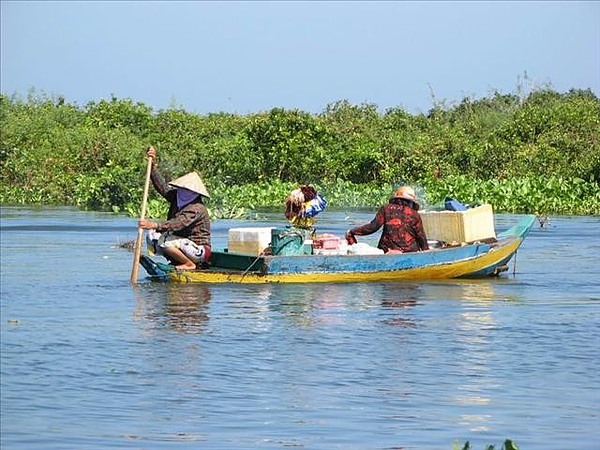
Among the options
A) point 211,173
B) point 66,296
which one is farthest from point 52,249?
point 211,173

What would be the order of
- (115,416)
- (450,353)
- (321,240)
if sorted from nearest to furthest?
(115,416) < (450,353) < (321,240)

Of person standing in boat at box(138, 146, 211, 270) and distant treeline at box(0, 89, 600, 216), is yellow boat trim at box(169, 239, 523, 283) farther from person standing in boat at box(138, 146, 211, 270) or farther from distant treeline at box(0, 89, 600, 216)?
distant treeline at box(0, 89, 600, 216)

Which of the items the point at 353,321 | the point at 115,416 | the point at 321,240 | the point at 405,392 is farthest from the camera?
the point at 321,240

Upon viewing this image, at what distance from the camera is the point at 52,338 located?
8.99 m

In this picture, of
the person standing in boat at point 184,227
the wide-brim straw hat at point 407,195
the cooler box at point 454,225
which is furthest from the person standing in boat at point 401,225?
the person standing in boat at point 184,227

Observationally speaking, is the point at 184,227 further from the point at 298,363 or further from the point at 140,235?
the point at 298,363

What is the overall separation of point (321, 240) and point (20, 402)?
5.84 metres

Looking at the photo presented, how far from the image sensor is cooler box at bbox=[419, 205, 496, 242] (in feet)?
43.1

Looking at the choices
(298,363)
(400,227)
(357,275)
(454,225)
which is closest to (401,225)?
(400,227)

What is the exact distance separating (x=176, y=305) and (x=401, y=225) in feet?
Result: 8.17

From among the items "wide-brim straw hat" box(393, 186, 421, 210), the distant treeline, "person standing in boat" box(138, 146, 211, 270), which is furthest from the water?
the distant treeline

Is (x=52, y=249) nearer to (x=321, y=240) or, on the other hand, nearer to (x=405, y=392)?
(x=321, y=240)

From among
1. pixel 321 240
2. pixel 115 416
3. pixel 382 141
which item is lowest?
pixel 115 416

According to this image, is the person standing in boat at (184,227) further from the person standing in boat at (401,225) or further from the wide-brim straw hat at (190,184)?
the person standing in boat at (401,225)
